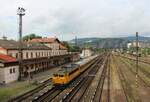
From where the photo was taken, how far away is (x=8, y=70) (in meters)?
41.1

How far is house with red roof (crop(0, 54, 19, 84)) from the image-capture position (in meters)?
39.4

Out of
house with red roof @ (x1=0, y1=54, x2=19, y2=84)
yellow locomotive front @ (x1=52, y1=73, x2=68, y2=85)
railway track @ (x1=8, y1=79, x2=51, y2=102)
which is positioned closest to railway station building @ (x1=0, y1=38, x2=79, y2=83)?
house with red roof @ (x1=0, y1=54, x2=19, y2=84)

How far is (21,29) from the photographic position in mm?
45125

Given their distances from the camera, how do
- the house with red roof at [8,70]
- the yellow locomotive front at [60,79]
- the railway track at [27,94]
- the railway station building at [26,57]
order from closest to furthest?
the railway track at [27,94], the yellow locomotive front at [60,79], the house with red roof at [8,70], the railway station building at [26,57]

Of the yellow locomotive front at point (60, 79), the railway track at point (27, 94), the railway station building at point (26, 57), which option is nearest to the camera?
the railway track at point (27, 94)

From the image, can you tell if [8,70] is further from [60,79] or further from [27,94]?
[27,94]

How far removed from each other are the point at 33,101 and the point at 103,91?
1060 cm

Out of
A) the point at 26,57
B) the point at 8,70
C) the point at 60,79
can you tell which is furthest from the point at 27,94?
the point at 26,57

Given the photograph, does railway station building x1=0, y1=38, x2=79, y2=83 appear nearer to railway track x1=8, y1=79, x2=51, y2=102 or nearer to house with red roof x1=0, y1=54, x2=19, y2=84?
house with red roof x1=0, y1=54, x2=19, y2=84

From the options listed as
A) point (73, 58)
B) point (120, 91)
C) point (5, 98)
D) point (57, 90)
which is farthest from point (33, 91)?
point (73, 58)

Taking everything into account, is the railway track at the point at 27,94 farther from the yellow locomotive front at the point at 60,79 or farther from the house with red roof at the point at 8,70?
the house with red roof at the point at 8,70

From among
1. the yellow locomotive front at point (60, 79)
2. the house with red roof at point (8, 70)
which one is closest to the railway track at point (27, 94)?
the yellow locomotive front at point (60, 79)

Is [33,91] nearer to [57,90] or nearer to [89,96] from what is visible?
[57,90]

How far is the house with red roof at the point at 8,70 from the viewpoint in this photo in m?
39.4
